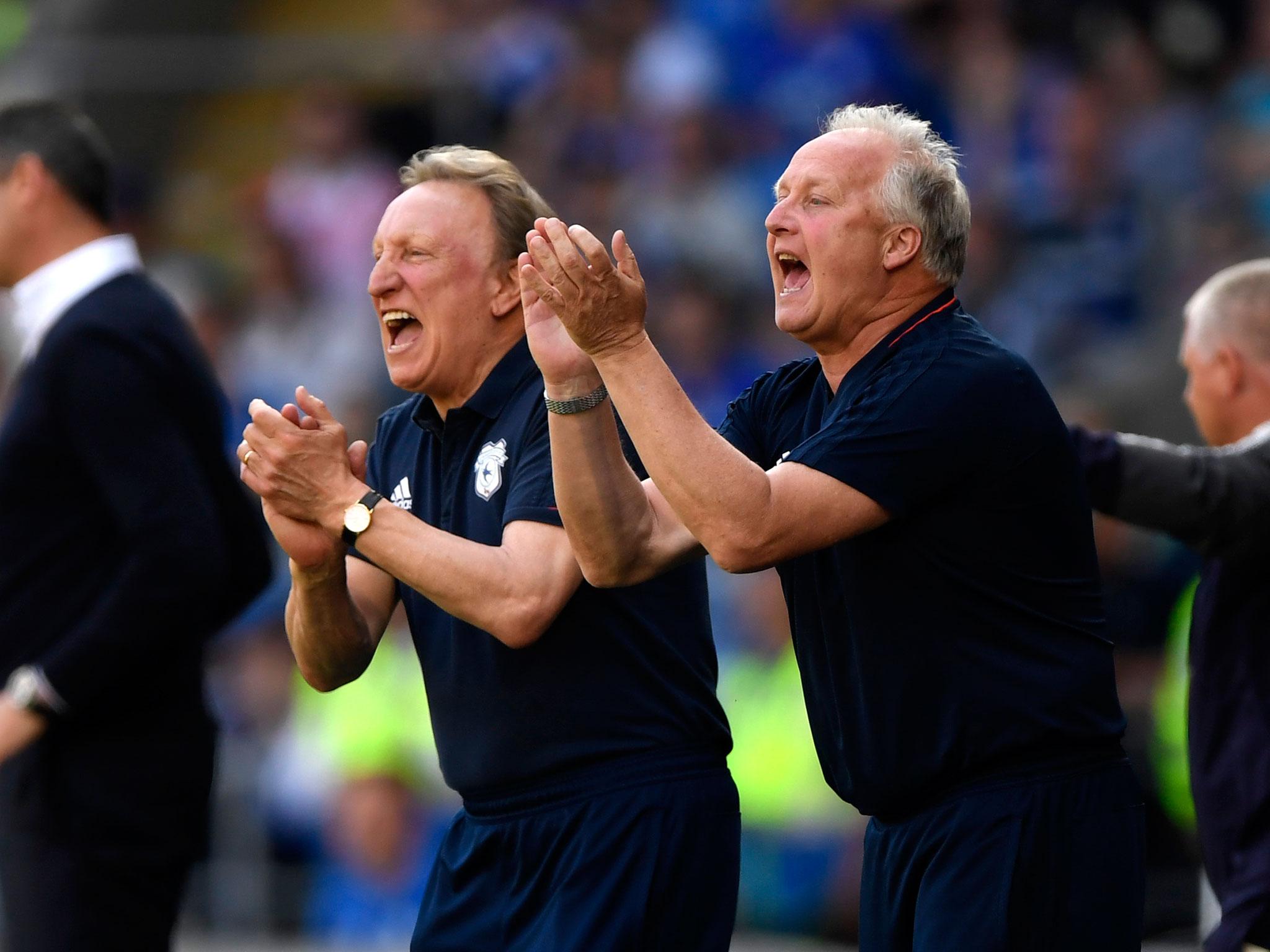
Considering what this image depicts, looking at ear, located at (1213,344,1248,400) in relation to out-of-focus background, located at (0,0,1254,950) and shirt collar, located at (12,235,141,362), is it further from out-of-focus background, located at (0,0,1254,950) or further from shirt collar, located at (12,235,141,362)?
shirt collar, located at (12,235,141,362)

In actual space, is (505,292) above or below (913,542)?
above

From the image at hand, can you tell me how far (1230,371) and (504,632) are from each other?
74.8 inches

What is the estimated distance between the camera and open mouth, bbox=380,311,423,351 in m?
3.97

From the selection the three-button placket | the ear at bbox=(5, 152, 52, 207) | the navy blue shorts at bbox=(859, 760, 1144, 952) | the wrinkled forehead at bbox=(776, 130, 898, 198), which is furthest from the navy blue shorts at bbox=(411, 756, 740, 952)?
the ear at bbox=(5, 152, 52, 207)

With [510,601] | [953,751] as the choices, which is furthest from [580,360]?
[953,751]

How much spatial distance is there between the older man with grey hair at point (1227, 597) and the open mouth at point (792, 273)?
3.59 feet

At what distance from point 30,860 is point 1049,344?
505 centimetres

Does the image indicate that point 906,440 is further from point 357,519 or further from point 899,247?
point 357,519

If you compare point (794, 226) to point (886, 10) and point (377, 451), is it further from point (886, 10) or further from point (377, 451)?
point (886, 10)

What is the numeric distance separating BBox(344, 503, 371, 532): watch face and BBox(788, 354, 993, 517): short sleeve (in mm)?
797

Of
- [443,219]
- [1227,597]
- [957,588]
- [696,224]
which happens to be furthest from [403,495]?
[696,224]

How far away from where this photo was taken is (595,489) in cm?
345

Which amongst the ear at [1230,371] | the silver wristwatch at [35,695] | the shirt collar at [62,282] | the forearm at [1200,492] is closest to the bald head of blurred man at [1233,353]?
the ear at [1230,371]

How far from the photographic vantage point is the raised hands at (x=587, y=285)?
3217 millimetres
